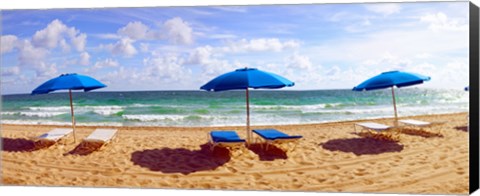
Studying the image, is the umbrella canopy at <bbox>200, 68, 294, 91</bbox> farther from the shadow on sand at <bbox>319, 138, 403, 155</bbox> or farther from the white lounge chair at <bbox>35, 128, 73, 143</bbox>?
the white lounge chair at <bbox>35, 128, 73, 143</bbox>

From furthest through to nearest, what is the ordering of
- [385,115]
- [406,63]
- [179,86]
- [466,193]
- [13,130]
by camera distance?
[385,115], [179,86], [13,130], [406,63], [466,193]

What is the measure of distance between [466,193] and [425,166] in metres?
0.60

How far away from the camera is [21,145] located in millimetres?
7121

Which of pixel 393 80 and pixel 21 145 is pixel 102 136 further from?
pixel 393 80

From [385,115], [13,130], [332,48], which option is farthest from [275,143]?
[13,130]

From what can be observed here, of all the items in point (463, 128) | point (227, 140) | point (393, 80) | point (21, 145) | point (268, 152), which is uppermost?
point (393, 80)

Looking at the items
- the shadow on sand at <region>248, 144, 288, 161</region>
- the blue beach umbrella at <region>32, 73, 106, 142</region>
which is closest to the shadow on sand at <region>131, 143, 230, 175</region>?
the shadow on sand at <region>248, 144, 288, 161</region>

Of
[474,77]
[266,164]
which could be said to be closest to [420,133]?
[474,77]

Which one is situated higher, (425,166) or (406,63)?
(406,63)

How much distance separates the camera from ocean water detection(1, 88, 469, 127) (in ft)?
23.8

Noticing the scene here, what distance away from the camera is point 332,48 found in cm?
688

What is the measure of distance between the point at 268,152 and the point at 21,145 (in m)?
4.12

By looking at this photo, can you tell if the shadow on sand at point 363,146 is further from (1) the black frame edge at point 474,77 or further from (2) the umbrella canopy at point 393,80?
(1) the black frame edge at point 474,77

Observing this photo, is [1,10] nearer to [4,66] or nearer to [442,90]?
[4,66]
